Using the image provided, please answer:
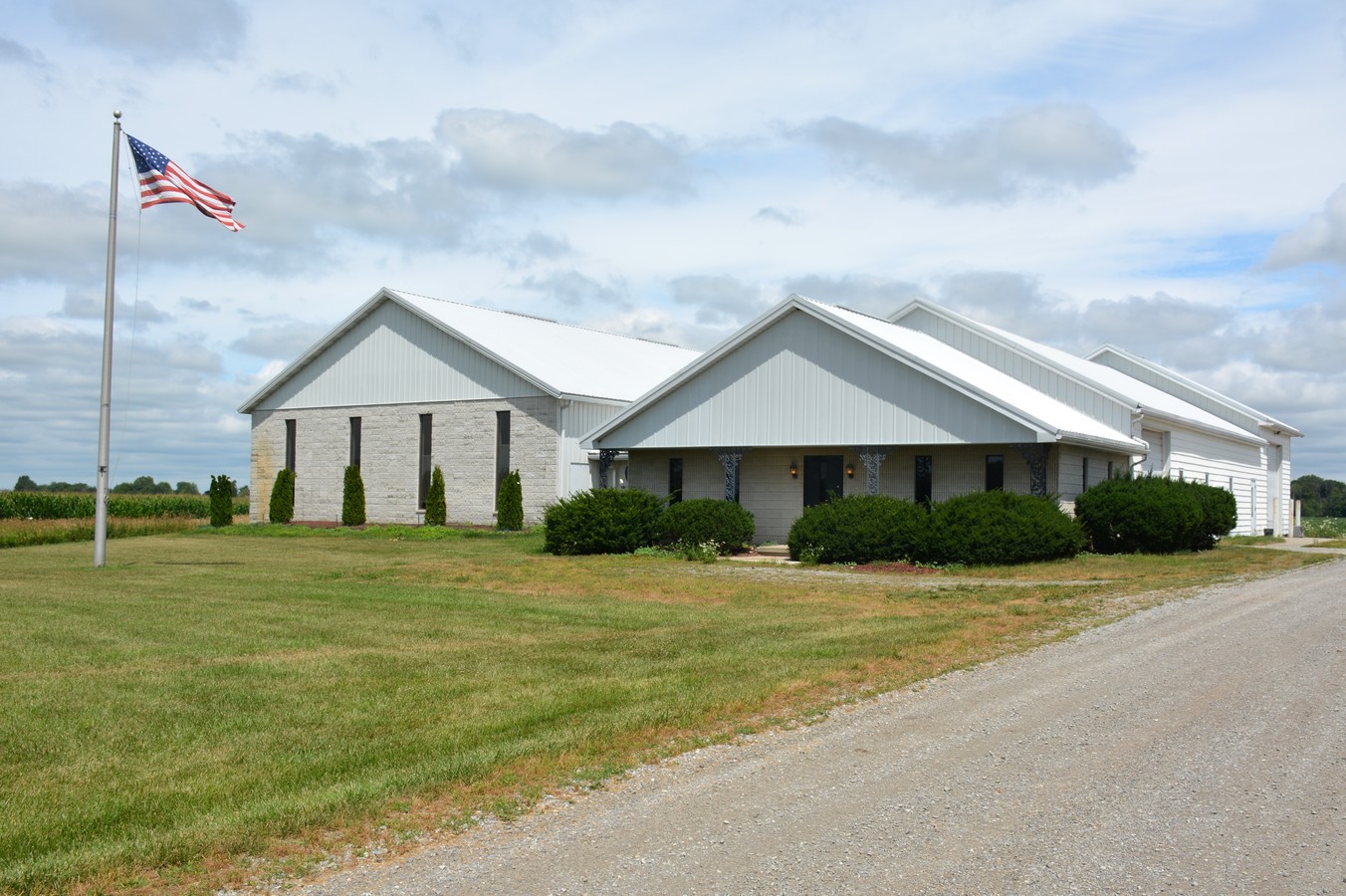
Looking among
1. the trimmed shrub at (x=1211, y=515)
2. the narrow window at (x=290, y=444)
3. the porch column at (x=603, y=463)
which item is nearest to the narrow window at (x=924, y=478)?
the trimmed shrub at (x=1211, y=515)

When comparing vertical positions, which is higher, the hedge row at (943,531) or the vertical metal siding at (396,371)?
the vertical metal siding at (396,371)

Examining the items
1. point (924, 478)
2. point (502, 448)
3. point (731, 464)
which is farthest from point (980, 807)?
point (502, 448)

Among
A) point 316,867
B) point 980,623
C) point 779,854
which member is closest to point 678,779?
point 779,854

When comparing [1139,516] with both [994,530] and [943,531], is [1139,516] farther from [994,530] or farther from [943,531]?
[943,531]

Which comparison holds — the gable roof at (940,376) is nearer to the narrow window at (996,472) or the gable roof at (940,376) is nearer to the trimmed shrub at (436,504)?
the narrow window at (996,472)

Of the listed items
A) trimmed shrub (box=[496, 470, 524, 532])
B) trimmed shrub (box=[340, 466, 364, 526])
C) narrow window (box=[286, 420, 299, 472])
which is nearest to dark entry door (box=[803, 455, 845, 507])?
trimmed shrub (box=[496, 470, 524, 532])

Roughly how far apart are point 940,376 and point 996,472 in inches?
135

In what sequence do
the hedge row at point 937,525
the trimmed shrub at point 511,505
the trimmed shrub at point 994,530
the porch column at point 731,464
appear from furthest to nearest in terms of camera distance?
1. the trimmed shrub at point 511,505
2. the porch column at point 731,464
3. the hedge row at point 937,525
4. the trimmed shrub at point 994,530

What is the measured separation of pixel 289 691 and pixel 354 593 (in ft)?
26.4

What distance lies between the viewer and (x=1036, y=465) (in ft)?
80.3

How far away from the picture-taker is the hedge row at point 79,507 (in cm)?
4238

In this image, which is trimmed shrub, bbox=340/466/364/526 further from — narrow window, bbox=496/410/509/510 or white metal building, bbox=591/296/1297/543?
white metal building, bbox=591/296/1297/543

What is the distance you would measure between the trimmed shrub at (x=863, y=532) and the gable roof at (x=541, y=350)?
37.9 ft

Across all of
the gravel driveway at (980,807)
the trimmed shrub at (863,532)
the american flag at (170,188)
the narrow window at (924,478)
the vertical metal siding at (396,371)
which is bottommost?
the gravel driveway at (980,807)
